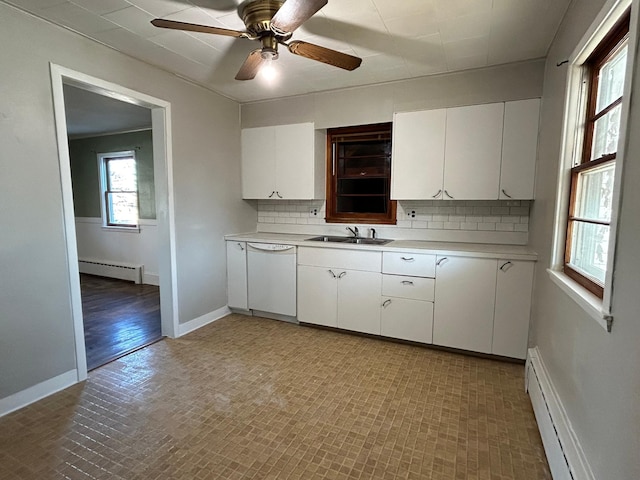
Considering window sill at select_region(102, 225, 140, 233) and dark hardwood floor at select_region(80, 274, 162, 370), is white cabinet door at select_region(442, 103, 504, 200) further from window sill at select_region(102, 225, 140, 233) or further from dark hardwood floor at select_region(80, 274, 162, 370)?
window sill at select_region(102, 225, 140, 233)

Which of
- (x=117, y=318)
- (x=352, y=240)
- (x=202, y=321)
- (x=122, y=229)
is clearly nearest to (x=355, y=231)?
(x=352, y=240)

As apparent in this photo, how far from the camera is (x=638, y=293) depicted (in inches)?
38.3

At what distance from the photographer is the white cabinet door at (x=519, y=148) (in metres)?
2.69

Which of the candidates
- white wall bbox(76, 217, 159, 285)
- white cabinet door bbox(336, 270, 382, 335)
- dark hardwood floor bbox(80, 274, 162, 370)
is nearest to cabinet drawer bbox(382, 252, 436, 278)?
white cabinet door bbox(336, 270, 382, 335)

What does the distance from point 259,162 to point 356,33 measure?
6.28 feet

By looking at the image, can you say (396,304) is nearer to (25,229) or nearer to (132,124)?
(25,229)

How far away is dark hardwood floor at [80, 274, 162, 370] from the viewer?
296cm

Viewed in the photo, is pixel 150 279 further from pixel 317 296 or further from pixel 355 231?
pixel 355 231

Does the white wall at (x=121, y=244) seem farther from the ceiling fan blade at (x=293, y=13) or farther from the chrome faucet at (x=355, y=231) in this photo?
the ceiling fan blade at (x=293, y=13)

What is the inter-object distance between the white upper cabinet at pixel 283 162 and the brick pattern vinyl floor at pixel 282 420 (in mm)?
1758

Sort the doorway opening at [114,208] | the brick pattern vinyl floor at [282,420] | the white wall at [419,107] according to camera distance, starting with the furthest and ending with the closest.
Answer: the doorway opening at [114,208]
the white wall at [419,107]
the brick pattern vinyl floor at [282,420]

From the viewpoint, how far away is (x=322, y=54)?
2.02 m

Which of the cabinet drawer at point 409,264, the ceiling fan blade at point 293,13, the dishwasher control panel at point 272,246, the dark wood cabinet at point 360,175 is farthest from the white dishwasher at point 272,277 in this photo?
the ceiling fan blade at point 293,13

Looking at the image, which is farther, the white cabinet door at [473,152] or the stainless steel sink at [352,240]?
the stainless steel sink at [352,240]
